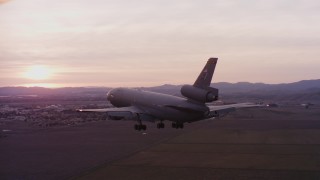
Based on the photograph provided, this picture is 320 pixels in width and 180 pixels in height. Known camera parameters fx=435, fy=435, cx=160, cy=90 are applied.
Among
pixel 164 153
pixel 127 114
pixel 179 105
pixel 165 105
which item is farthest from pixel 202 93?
pixel 164 153

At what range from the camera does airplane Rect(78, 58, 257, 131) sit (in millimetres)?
55812

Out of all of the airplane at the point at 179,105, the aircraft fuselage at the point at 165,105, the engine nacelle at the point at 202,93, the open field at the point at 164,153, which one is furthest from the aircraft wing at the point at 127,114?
the open field at the point at 164,153

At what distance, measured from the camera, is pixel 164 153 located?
118 meters

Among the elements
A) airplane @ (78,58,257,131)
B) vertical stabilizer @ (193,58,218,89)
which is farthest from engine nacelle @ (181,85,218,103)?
vertical stabilizer @ (193,58,218,89)

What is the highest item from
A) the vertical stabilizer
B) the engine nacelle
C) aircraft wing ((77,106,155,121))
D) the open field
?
the vertical stabilizer

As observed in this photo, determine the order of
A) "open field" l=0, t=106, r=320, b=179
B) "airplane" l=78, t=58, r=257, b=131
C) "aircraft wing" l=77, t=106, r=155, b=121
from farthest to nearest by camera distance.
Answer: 1. "open field" l=0, t=106, r=320, b=179
2. "aircraft wing" l=77, t=106, r=155, b=121
3. "airplane" l=78, t=58, r=257, b=131

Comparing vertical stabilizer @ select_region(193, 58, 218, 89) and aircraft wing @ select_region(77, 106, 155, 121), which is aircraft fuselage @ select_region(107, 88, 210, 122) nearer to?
aircraft wing @ select_region(77, 106, 155, 121)

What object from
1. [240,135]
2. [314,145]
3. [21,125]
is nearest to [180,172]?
[314,145]

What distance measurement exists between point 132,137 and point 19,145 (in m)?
39.7

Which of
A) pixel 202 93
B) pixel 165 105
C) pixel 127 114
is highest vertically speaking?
pixel 202 93

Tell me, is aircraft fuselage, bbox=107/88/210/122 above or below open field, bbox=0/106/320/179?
above

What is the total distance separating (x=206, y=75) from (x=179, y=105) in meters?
7.65

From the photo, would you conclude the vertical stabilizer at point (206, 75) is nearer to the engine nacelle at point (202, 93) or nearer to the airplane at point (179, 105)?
the airplane at point (179, 105)

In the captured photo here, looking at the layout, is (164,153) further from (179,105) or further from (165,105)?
(179,105)
